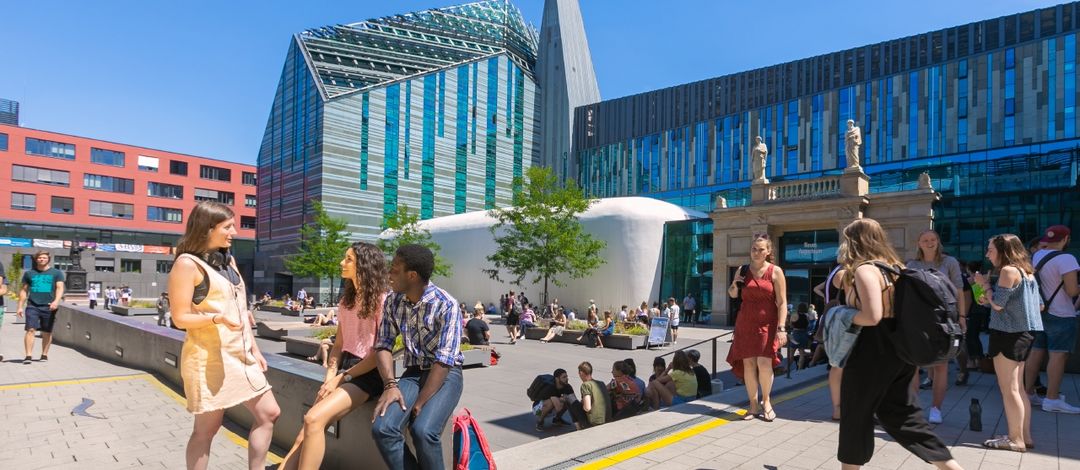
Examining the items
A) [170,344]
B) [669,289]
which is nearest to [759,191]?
[669,289]

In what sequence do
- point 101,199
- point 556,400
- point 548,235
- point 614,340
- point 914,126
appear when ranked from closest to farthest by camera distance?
point 556,400 → point 614,340 → point 548,235 → point 914,126 → point 101,199

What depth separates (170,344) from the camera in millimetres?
8023

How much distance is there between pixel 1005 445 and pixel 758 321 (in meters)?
2.09

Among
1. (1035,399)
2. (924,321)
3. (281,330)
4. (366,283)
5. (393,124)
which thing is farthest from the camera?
(393,124)

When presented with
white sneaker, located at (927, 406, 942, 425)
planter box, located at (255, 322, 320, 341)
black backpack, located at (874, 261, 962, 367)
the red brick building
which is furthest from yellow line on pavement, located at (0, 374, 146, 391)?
the red brick building

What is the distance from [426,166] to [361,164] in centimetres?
656

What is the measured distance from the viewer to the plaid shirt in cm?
351

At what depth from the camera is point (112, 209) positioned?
6147 centimetres

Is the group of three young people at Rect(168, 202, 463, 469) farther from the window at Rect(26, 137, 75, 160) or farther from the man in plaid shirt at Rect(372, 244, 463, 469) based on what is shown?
the window at Rect(26, 137, 75, 160)

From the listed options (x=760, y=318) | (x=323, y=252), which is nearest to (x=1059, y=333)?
(x=760, y=318)

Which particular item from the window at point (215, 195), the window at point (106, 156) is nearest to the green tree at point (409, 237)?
the window at point (215, 195)

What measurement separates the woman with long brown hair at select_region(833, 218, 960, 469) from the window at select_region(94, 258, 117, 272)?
236ft

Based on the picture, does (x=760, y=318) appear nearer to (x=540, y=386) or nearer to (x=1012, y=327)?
(x=1012, y=327)

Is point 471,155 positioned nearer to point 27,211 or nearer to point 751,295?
point 27,211
